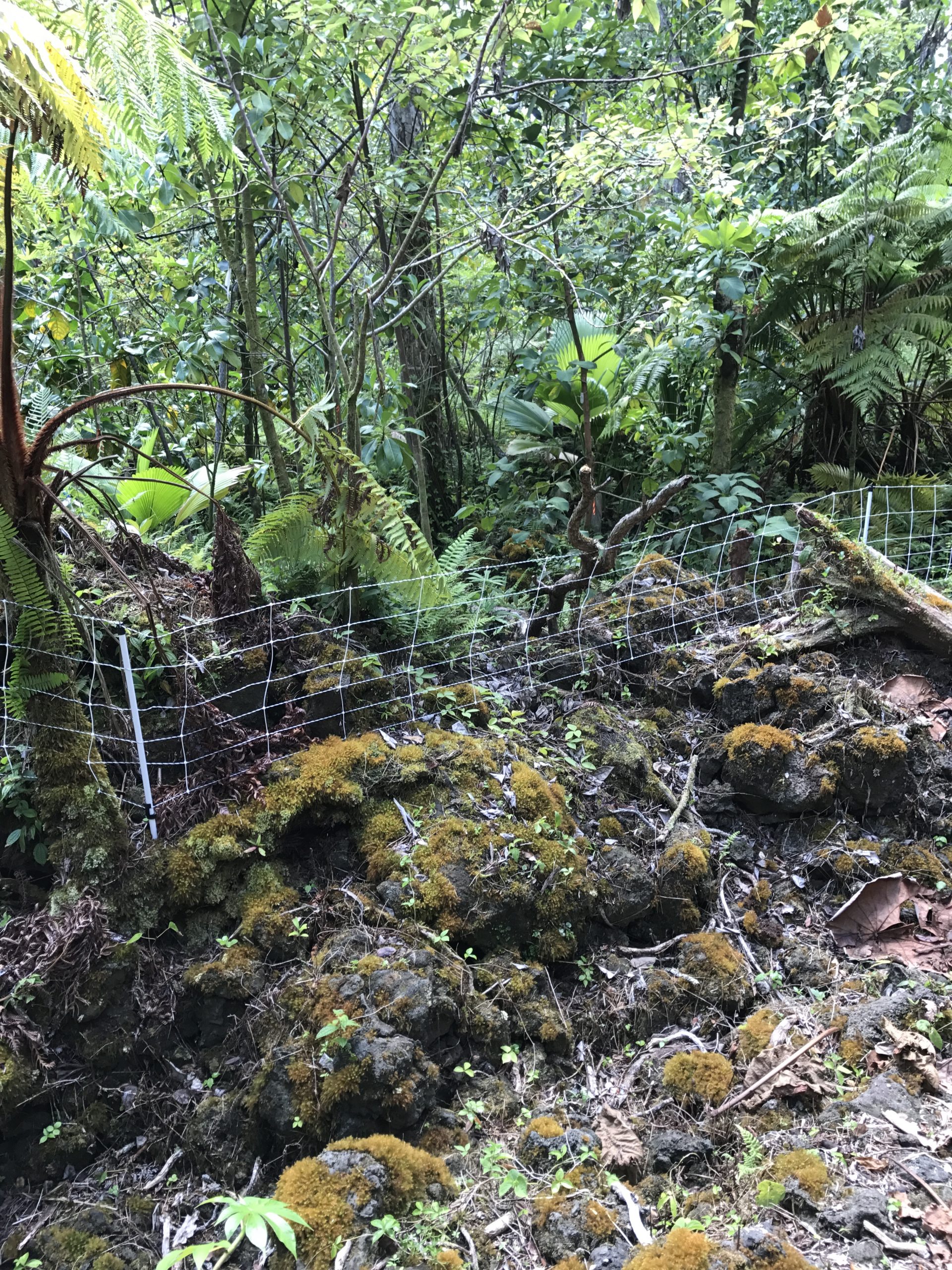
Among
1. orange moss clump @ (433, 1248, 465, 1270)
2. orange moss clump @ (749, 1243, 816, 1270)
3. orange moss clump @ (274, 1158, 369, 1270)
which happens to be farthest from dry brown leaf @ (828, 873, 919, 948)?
orange moss clump @ (274, 1158, 369, 1270)

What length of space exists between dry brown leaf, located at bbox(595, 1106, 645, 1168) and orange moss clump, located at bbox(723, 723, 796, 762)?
1.71m

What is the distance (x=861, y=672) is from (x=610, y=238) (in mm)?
4373

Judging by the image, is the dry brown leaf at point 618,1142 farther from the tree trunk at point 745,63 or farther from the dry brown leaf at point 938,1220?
the tree trunk at point 745,63

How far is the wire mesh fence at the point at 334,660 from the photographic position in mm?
2941

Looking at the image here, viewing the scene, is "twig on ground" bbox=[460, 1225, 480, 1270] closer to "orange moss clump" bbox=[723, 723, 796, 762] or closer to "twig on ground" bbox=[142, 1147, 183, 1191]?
"twig on ground" bbox=[142, 1147, 183, 1191]

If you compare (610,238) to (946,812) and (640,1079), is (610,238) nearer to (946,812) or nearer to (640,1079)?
(946,812)

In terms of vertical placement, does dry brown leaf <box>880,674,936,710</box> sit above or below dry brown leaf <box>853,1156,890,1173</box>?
above

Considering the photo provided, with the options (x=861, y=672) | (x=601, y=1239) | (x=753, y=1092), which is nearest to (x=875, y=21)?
(x=861, y=672)

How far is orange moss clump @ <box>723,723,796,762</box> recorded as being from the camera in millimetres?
3611

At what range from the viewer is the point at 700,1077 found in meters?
2.52

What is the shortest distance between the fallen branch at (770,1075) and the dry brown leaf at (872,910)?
2.11ft

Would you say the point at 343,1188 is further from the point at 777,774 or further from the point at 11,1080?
the point at 777,774

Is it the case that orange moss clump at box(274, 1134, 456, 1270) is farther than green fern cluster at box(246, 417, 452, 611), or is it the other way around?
green fern cluster at box(246, 417, 452, 611)

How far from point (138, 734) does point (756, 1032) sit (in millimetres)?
2445
